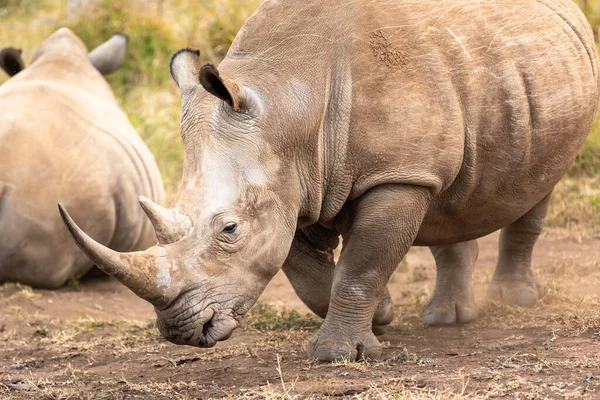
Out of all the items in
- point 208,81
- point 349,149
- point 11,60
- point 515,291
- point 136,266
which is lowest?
point 515,291

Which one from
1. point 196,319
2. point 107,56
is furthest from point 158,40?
point 196,319

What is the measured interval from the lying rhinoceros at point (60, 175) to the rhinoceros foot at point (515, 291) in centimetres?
254

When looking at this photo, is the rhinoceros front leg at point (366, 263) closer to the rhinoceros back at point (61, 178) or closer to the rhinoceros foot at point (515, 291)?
the rhinoceros foot at point (515, 291)

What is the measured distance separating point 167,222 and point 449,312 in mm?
2212

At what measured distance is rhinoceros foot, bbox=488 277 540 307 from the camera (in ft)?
21.5

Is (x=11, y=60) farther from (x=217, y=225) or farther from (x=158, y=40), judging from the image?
(x=217, y=225)

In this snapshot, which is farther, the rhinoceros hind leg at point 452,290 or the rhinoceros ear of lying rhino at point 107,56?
the rhinoceros ear of lying rhino at point 107,56

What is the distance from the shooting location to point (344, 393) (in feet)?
14.0

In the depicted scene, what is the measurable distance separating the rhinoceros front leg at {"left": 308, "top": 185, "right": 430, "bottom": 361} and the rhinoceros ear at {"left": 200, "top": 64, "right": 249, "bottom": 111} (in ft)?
2.40

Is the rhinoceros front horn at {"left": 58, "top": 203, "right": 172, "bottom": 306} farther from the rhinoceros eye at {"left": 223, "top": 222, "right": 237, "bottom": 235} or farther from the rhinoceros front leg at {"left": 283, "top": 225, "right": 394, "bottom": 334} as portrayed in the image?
the rhinoceros front leg at {"left": 283, "top": 225, "right": 394, "bottom": 334}

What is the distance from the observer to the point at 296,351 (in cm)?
539

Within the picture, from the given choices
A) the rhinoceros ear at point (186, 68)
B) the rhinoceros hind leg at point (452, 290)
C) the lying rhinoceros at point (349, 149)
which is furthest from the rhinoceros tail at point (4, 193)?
the rhinoceros hind leg at point (452, 290)

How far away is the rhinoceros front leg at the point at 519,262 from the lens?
655 centimetres

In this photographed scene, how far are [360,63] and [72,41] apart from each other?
425 cm
